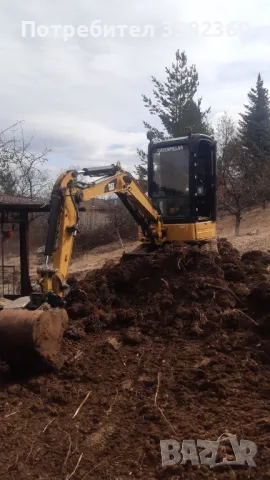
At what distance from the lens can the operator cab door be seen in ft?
28.6

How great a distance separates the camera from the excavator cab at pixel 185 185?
866cm

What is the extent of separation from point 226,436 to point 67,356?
7.63ft

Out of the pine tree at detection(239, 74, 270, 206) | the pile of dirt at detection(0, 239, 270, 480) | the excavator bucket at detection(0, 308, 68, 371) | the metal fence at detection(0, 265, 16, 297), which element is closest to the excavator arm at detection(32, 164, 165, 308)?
the excavator bucket at detection(0, 308, 68, 371)

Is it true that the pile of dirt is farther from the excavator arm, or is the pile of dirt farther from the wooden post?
the wooden post

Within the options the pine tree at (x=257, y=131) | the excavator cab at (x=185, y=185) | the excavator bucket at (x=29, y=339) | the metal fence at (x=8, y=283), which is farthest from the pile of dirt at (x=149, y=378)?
the pine tree at (x=257, y=131)

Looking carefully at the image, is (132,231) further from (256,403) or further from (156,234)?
(256,403)

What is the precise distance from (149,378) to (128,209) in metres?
3.88

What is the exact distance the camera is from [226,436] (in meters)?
3.89

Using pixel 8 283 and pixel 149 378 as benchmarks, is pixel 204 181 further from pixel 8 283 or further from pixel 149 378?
pixel 8 283

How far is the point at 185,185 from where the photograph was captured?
8.83 metres

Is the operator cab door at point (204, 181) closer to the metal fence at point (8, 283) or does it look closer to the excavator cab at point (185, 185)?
the excavator cab at point (185, 185)

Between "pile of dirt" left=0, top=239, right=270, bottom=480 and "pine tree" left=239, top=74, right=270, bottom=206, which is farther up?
"pine tree" left=239, top=74, right=270, bottom=206

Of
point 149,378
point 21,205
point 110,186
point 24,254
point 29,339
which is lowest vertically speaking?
point 149,378

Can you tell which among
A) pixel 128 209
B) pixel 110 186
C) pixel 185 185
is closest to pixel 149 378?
pixel 110 186
